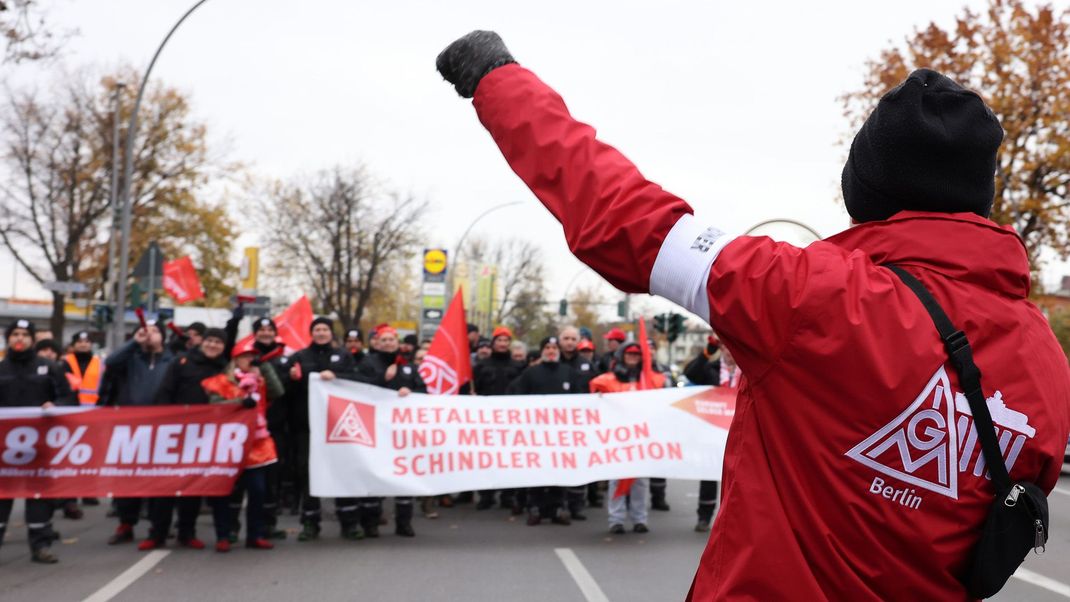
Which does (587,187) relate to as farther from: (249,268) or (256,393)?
(249,268)

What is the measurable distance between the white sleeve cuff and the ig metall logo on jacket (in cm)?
31

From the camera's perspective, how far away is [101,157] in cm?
3797

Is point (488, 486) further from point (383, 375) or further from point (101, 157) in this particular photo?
point (101, 157)

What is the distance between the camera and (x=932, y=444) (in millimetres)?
1485

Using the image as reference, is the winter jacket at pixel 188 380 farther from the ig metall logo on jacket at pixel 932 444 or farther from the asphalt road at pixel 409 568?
the ig metall logo on jacket at pixel 932 444

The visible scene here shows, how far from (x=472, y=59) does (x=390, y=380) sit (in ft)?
31.3

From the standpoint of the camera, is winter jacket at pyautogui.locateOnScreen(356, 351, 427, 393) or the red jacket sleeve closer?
the red jacket sleeve

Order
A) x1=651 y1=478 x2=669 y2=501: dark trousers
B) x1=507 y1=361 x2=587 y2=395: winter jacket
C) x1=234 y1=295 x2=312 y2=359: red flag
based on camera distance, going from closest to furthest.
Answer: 1. x1=507 y1=361 x2=587 y2=395: winter jacket
2. x1=651 y1=478 x2=669 y2=501: dark trousers
3. x1=234 y1=295 x2=312 y2=359: red flag


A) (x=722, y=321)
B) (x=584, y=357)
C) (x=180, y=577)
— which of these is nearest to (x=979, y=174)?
(x=722, y=321)

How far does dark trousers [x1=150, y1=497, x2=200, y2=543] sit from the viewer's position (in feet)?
31.6

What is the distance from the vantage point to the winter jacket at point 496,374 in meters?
14.0

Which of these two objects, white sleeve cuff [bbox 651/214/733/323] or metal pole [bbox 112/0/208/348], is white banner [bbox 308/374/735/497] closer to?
white sleeve cuff [bbox 651/214/733/323]

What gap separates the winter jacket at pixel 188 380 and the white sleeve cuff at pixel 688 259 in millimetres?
9187

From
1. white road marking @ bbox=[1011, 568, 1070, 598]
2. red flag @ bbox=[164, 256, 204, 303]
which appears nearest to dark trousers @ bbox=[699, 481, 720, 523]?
white road marking @ bbox=[1011, 568, 1070, 598]
